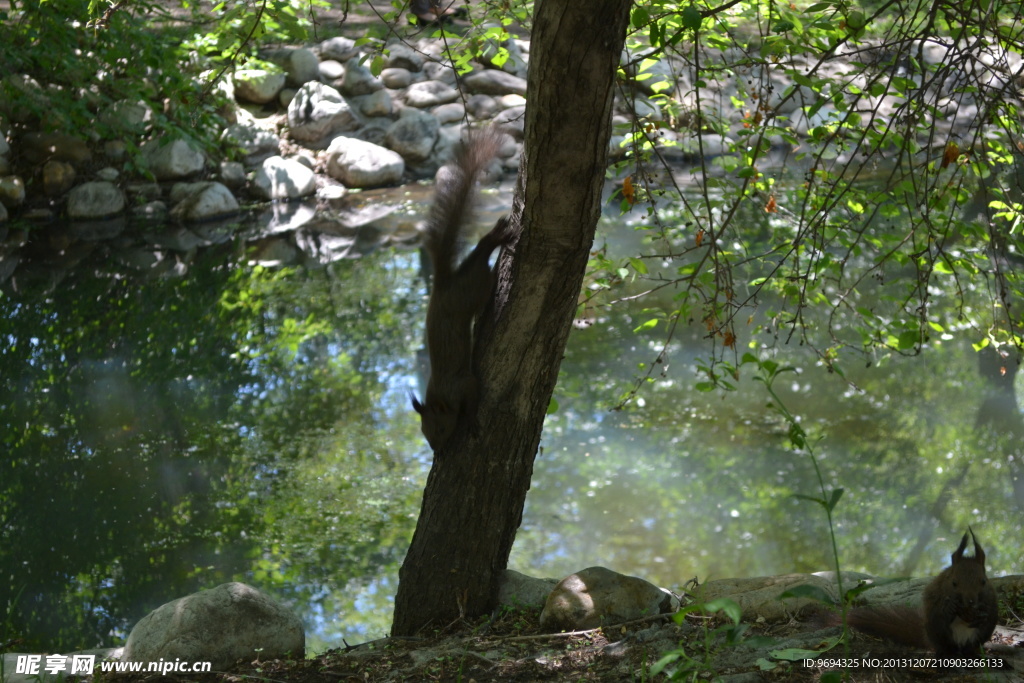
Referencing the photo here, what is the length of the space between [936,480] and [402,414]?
12.7ft

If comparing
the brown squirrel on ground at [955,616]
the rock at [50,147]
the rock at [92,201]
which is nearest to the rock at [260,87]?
the rock at [50,147]

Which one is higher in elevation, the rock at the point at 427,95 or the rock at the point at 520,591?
the rock at the point at 427,95

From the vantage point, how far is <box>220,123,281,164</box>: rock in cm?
1330

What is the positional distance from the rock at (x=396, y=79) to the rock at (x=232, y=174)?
3.26 metres

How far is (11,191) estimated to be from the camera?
11.4 metres

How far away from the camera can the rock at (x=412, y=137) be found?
13.8m

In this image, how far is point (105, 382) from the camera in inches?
295

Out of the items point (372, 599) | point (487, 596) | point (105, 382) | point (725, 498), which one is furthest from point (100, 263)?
point (487, 596)

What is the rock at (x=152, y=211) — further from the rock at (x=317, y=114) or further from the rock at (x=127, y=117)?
the rock at (x=317, y=114)

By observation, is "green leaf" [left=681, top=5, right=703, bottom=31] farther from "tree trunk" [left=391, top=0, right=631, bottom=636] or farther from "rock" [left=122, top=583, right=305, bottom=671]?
"rock" [left=122, top=583, right=305, bottom=671]

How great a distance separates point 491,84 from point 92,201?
6516mm

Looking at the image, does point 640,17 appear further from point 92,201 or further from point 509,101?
point 509,101

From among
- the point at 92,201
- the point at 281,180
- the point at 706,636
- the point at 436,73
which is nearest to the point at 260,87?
the point at 281,180

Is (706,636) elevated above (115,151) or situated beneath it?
situated beneath
